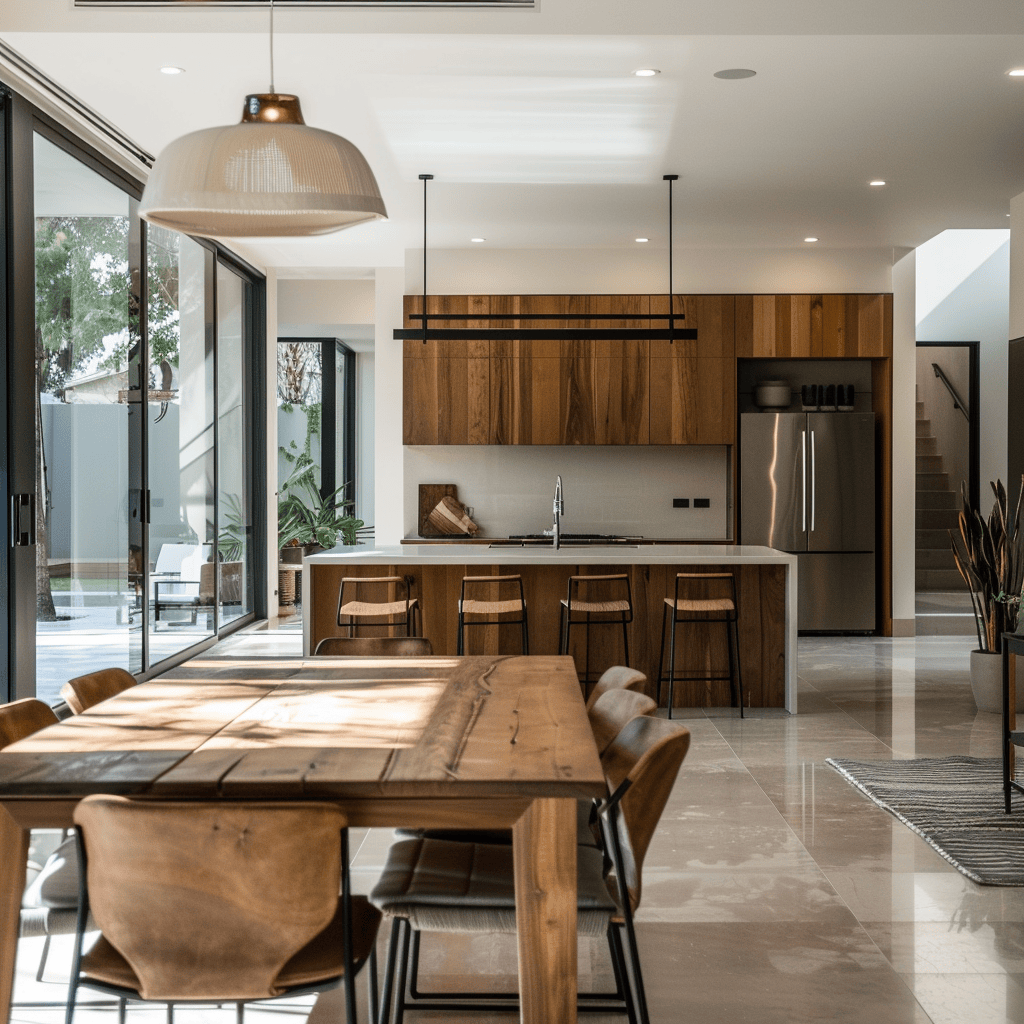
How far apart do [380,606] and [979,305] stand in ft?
26.6

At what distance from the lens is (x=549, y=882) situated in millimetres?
2027

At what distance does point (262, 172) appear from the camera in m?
2.38

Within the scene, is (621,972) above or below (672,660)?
below

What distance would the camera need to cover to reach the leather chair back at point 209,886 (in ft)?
5.83

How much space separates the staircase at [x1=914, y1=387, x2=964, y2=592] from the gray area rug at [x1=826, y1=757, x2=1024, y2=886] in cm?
709

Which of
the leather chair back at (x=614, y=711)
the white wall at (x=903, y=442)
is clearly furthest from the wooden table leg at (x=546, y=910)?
the white wall at (x=903, y=442)

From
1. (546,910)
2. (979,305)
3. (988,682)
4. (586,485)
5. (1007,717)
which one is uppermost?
(979,305)

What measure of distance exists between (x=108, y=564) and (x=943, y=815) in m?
4.22

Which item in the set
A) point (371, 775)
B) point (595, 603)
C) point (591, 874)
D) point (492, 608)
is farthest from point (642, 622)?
point (371, 775)

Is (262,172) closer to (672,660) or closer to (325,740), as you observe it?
(325,740)

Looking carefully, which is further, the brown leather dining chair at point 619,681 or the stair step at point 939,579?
the stair step at point 939,579

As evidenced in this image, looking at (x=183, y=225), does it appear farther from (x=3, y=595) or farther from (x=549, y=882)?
(x=3, y=595)

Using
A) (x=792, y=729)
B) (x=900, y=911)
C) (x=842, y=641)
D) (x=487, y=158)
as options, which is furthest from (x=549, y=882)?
(x=842, y=641)

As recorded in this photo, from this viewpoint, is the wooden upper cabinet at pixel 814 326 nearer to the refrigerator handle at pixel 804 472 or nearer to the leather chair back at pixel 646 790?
the refrigerator handle at pixel 804 472
